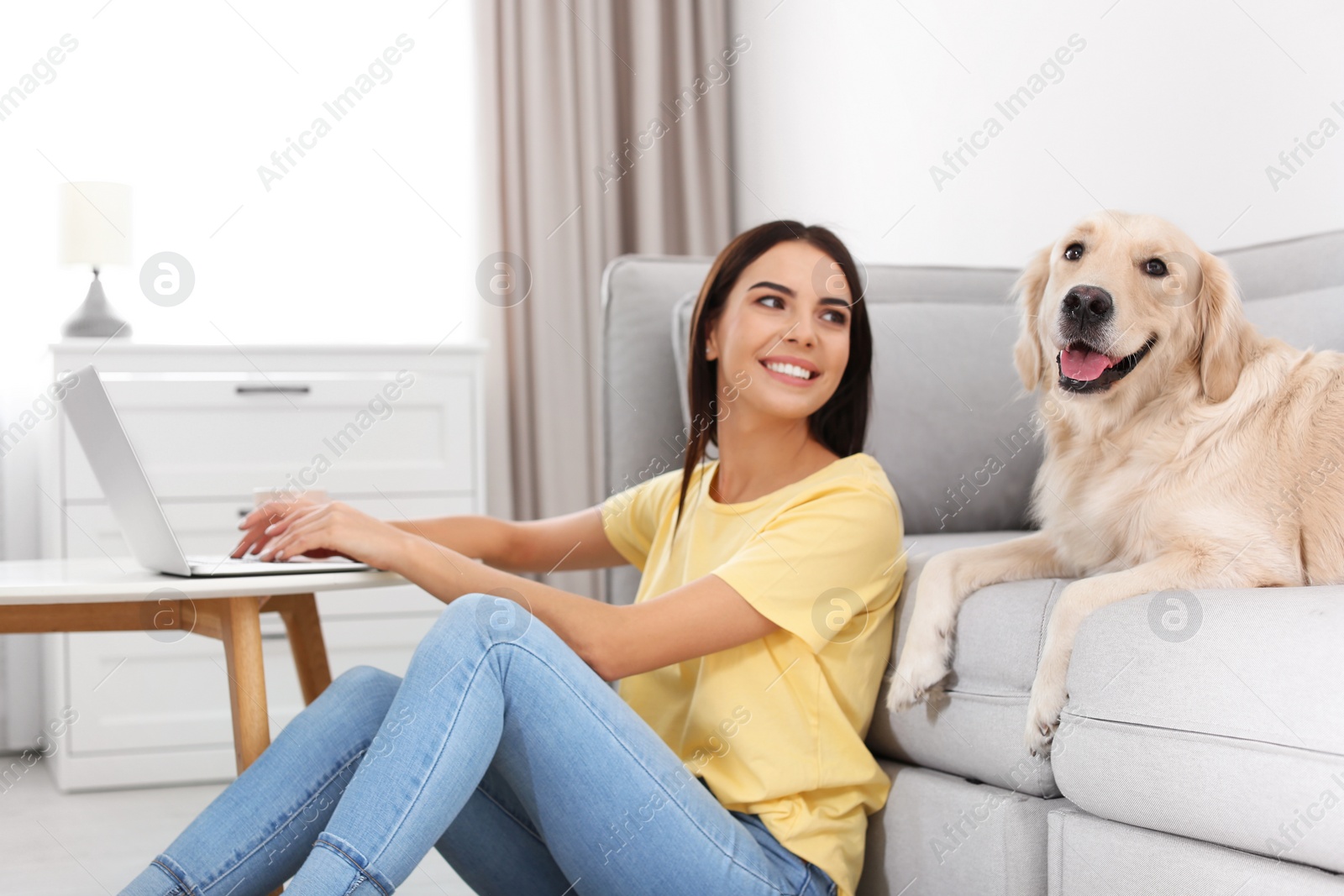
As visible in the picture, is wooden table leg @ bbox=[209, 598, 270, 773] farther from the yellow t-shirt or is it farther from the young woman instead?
the yellow t-shirt

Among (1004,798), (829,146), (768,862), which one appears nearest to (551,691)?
(768,862)

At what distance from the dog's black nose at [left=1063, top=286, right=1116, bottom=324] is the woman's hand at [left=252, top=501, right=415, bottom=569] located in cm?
84

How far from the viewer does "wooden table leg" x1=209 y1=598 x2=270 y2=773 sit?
1.21m

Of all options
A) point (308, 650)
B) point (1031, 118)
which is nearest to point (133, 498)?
point (308, 650)

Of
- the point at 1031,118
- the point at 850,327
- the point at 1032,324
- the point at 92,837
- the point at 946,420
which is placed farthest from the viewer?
the point at 1031,118

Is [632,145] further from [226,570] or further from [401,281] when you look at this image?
[226,570]

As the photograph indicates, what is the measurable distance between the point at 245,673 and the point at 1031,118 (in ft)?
7.05

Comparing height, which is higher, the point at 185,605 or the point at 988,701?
the point at 185,605

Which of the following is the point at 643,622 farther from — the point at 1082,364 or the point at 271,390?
the point at 271,390

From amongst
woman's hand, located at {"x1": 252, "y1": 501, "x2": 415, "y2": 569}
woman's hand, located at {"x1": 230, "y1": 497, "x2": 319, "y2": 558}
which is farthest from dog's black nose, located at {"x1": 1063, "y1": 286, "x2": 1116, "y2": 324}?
woman's hand, located at {"x1": 230, "y1": 497, "x2": 319, "y2": 558}

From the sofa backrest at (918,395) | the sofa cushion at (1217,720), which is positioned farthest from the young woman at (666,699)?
the sofa backrest at (918,395)

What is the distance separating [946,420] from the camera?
2000mm

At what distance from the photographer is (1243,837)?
3.12ft

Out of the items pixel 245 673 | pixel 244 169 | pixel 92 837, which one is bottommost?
pixel 92 837
